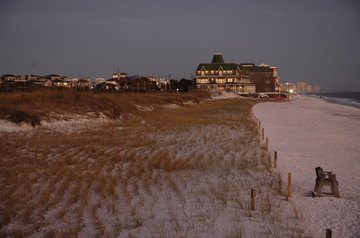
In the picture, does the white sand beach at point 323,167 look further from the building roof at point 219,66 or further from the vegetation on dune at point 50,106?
the building roof at point 219,66

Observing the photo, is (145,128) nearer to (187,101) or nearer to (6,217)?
(6,217)

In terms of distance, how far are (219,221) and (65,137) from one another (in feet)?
37.2

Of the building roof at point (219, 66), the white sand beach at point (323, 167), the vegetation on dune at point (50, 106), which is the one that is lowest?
the white sand beach at point (323, 167)

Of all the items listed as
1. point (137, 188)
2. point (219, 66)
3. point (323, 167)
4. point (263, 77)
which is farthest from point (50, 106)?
point (263, 77)

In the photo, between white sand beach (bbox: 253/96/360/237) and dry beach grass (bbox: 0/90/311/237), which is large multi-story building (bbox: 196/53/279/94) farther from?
dry beach grass (bbox: 0/90/311/237)

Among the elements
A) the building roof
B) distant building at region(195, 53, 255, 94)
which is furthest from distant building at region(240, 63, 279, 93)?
the building roof

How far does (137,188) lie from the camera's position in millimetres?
8586

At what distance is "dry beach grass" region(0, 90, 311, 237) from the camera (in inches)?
246

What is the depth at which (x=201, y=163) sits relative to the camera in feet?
38.5

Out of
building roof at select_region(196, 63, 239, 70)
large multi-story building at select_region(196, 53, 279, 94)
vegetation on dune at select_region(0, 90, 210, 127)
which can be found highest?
building roof at select_region(196, 63, 239, 70)

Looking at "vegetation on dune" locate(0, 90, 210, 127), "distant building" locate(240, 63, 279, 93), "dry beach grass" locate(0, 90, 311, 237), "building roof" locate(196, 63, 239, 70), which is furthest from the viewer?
"distant building" locate(240, 63, 279, 93)

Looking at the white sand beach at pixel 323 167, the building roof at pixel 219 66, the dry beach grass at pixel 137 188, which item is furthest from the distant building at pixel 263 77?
the dry beach grass at pixel 137 188

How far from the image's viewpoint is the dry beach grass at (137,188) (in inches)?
246

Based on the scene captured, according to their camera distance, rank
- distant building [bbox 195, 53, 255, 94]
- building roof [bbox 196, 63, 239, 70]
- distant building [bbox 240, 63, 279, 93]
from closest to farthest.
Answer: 1. distant building [bbox 195, 53, 255, 94]
2. building roof [bbox 196, 63, 239, 70]
3. distant building [bbox 240, 63, 279, 93]
